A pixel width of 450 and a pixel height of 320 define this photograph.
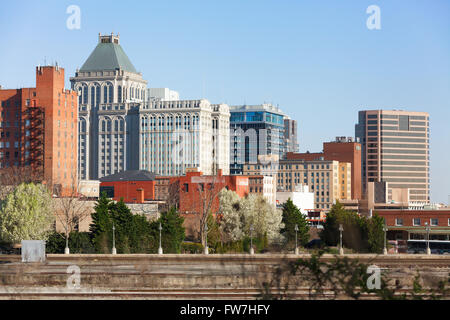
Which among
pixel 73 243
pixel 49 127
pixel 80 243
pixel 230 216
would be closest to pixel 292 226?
pixel 230 216

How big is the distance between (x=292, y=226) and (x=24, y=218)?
36.2 meters

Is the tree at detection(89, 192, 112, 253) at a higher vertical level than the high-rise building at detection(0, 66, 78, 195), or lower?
lower

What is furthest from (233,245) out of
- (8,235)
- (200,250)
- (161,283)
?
(161,283)

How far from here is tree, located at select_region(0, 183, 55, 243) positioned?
82.3m

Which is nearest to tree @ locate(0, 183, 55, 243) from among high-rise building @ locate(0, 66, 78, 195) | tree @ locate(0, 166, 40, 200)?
tree @ locate(0, 166, 40, 200)

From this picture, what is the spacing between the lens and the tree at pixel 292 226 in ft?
324

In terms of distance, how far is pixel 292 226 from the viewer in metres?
101

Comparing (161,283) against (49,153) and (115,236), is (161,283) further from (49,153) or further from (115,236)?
(49,153)

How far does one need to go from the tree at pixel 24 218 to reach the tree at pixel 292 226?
30.7 metres

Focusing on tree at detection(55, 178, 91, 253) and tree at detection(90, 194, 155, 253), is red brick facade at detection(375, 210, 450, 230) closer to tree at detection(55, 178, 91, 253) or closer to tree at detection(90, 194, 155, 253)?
tree at detection(90, 194, 155, 253)

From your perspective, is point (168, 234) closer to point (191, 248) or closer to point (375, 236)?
point (191, 248)

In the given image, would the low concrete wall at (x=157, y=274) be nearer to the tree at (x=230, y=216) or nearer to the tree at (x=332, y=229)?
the tree at (x=332, y=229)

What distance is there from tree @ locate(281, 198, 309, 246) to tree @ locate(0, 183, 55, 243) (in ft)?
101
